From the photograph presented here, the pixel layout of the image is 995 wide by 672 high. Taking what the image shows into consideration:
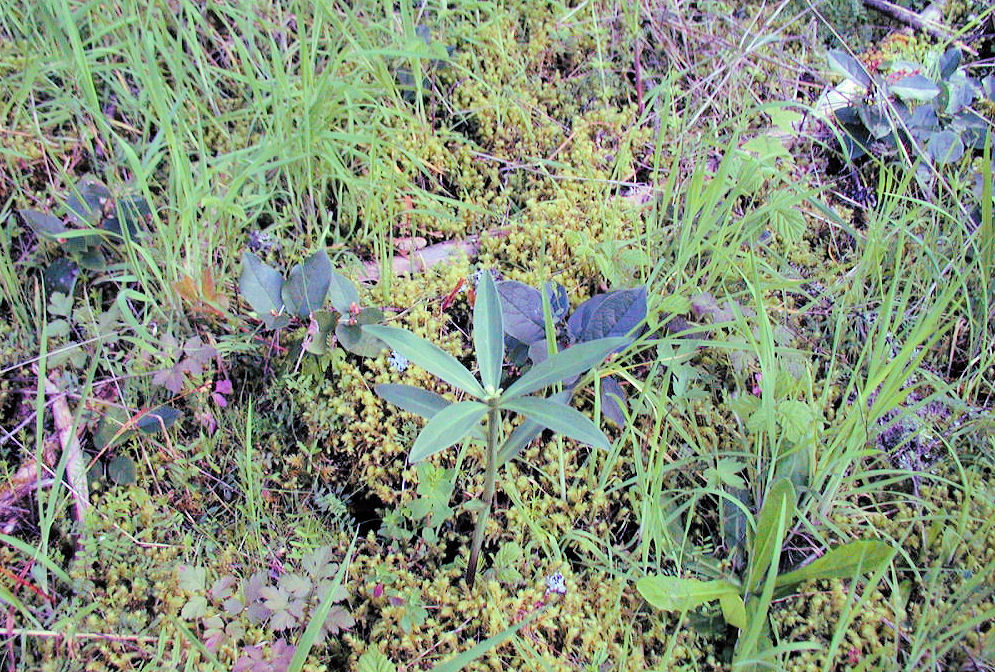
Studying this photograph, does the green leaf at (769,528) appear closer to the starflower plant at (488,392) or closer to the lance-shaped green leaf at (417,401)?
the starflower plant at (488,392)

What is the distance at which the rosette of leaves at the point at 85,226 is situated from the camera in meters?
1.76

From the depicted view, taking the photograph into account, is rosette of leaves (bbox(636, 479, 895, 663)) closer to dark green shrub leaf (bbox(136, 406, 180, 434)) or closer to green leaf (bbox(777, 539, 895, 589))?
green leaf (bbox(777, 539, 895, 589))

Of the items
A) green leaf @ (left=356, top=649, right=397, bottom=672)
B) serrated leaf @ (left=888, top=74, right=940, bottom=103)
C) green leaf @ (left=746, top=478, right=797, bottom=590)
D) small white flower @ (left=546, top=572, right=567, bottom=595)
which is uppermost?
serrated leaf @ (left=888, top=74, right=940, bottom=103)

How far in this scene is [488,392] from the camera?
1182 mm

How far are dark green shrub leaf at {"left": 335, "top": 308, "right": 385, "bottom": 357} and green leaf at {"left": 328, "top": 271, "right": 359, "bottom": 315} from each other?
4 cm

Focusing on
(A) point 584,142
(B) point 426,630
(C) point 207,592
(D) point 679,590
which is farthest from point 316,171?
(D) point 679,590

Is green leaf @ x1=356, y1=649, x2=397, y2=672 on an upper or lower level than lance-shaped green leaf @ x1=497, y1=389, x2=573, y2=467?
lower

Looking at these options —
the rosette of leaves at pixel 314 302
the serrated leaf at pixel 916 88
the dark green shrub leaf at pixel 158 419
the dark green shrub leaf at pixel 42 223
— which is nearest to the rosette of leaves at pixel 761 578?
the rosette of leaves at pixel 314 302

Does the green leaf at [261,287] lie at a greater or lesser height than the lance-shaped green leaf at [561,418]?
lesser

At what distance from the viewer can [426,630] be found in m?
1.43

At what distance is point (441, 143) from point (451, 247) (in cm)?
37

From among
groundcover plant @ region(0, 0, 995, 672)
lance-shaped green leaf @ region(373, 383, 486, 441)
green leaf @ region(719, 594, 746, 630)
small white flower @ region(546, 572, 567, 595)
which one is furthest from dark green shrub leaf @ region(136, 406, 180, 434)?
green leaf @ region(719, 594, 746, 630)

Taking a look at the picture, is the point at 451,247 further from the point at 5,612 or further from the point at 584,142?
the point at 5,612

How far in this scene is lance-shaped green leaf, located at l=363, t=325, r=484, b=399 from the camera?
1188 millimetres
